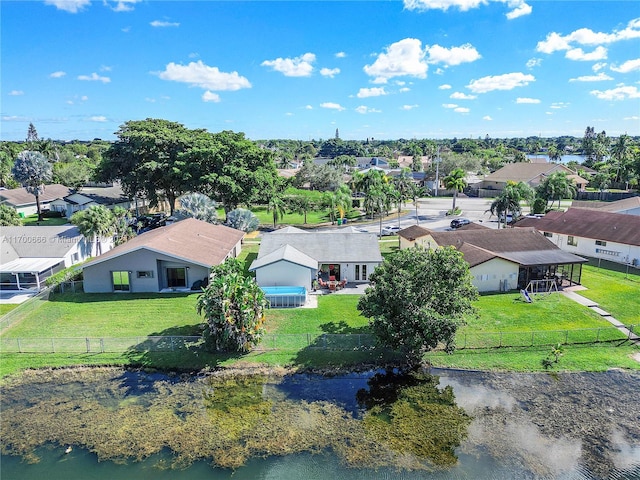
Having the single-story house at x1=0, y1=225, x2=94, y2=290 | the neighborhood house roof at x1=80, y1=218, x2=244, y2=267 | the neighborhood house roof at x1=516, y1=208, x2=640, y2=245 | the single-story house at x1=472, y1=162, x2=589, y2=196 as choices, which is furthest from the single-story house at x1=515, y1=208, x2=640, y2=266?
the single-story house at x1=0, y1=225, x2=94, y2=290

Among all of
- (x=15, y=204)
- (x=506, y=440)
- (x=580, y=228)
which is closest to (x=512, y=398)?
(x=506, y=440)

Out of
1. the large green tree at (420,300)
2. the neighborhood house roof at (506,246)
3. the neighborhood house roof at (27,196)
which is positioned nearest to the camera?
the large green tree at (420,300)

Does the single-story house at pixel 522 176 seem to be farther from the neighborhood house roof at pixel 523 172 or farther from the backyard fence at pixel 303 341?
the backyard fence at pixel 303 341

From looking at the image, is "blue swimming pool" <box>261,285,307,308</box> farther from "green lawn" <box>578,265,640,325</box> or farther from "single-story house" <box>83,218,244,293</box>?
"green lawn" <box>578,265,640,325</box>

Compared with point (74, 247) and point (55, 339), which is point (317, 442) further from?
point (74, 247)

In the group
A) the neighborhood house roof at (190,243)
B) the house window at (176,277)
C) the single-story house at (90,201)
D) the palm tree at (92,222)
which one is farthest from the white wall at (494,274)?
the single-story house at (90,201)
